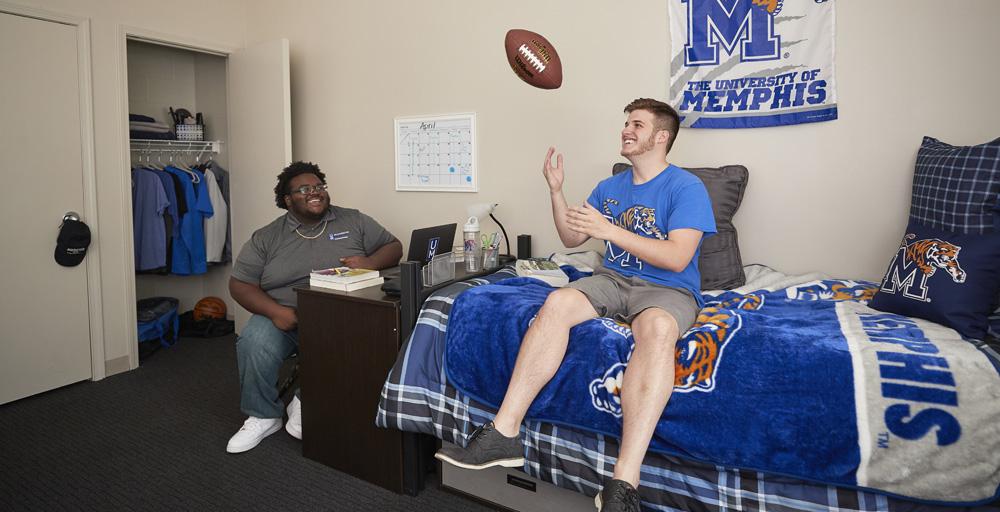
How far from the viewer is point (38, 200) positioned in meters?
2.99

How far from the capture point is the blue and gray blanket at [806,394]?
1321 millimetres

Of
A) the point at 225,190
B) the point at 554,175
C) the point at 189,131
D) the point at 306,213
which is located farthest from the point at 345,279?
the point at 189,131

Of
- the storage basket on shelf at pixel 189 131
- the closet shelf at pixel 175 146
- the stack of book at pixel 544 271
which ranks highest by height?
the storage basket on shelf at pixel 189 131

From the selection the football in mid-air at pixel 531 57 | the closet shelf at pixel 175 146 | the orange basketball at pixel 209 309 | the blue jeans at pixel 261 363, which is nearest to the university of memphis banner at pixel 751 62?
the football in mid-air at pixel 531 57

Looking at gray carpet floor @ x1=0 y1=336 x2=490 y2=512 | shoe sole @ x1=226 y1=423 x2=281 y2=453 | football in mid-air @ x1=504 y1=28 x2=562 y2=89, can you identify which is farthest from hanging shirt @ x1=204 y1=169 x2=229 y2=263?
football in mid-air @ x1=504 y1=28 x2=562 y2=89

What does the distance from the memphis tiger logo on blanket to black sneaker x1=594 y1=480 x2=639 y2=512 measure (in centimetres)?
18

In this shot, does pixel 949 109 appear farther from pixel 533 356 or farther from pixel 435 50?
pixel 435 50

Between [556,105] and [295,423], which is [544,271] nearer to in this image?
[556,105]

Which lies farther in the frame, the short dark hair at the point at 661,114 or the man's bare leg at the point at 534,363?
the short dark hair at the point at 661,114

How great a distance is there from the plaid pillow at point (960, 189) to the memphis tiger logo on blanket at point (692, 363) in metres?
0.73

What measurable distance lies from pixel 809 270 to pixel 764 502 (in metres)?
1.18

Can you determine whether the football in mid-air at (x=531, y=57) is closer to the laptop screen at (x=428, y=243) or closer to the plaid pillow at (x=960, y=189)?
the laptop screen at (x=428, y=243)

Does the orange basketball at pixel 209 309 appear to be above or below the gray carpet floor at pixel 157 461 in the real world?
above

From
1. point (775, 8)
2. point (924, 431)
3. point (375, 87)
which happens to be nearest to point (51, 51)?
point (375, 87)
